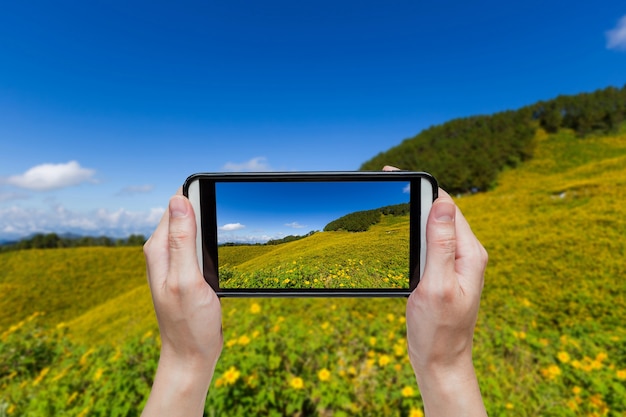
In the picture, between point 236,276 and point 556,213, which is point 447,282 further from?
point 556,213

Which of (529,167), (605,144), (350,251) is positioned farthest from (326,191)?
(605,144)

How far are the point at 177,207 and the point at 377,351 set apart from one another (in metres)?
2.07

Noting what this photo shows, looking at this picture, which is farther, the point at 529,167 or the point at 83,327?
the point at 529,167

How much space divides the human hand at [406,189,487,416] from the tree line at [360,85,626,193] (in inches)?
844

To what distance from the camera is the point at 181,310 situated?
2.97 ft

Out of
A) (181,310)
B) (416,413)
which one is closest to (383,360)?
(416,413)

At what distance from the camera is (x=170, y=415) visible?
83 cm

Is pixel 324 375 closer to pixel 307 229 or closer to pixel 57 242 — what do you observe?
pixel 307 229

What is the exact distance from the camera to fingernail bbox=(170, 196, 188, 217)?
90 centimetres

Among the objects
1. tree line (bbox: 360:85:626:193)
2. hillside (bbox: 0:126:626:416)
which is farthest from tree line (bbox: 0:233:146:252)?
tree line (bbox: 360:85:626:193)

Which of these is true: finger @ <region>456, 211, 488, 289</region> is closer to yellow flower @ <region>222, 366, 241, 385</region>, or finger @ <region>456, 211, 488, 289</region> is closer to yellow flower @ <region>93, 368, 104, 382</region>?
yellow flower @ <region>222, 366, 241, 385</region>

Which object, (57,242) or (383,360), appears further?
(57,242)

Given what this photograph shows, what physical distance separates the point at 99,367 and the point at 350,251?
221 cm

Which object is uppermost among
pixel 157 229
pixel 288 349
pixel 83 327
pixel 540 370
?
pixel 157 229
